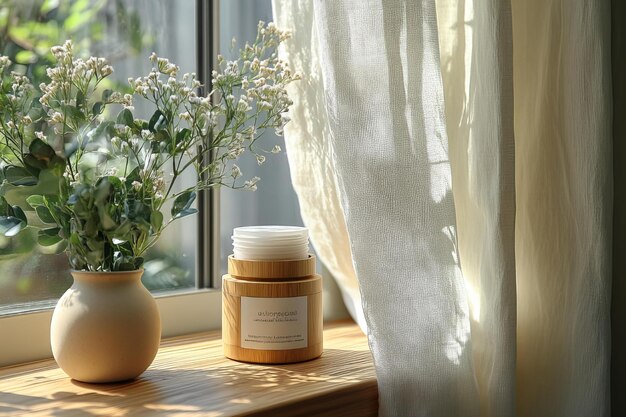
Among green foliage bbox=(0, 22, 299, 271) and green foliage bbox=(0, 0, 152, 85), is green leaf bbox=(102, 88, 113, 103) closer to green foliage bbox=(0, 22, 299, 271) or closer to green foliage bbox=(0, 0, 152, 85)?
green foliage bbox=(0, 22, 299, 271)

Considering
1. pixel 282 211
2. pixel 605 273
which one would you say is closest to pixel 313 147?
pixel 282 211

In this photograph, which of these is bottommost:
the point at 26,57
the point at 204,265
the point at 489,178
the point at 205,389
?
the point at 205,389

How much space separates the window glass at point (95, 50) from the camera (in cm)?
102

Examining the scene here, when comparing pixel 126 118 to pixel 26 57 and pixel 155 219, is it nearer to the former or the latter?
pixel 155 219

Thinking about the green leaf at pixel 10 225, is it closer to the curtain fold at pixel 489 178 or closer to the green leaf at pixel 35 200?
the green leaf at pixel 35 200

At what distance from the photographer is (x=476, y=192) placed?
3.22 feet

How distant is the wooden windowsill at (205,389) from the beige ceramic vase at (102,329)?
0.02 m

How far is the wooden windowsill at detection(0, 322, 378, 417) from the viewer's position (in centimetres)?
82

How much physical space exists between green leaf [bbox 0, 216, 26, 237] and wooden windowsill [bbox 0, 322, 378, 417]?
0.57ft

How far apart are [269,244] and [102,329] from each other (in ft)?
0.79

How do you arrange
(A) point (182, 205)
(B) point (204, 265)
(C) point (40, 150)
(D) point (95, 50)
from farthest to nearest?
(B) point (204, 265)
(D) point (95, 50)
(A) point (182, 205)
(C) point (40, 150)

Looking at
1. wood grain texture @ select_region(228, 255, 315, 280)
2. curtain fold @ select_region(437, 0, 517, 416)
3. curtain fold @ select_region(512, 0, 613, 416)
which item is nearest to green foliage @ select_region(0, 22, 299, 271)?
wood grain texture @ select_region(228, 255, 315, 280)

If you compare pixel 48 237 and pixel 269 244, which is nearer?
pixel 48 237

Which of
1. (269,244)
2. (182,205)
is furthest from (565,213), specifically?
(182,205)
